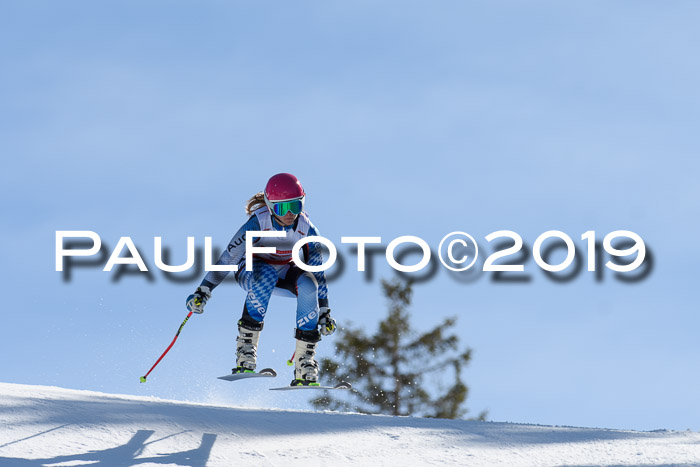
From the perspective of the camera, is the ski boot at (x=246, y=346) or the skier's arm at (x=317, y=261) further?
the skier's arm at (x=317, y=261)

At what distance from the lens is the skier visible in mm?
7492

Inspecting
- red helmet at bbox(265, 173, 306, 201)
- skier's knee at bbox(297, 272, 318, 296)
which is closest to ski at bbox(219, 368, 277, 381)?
skier's knee at bbox(297, 272, 318, 296)

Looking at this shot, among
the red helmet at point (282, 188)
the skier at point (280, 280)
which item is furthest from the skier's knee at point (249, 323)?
the red helmet at point (282, 188)

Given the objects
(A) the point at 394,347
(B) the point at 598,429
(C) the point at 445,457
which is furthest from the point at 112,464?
(A) the point at 394,347

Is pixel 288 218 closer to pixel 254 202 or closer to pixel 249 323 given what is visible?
pixel 254 202

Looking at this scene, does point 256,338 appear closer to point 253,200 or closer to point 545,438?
point 253,200

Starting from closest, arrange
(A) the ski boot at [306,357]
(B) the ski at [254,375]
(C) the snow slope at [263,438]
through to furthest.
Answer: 1. (C) the snow slope at [263,438]
2. (B) the ski at [254,375]
3. (A) the ski boot at [306,357]

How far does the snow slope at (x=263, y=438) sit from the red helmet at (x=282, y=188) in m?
1.79

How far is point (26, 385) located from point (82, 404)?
1.14 metres

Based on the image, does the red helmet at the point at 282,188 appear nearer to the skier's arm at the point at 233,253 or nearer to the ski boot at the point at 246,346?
the skier's arm at the point at 233,253

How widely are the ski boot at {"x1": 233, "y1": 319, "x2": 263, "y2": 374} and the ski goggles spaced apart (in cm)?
97

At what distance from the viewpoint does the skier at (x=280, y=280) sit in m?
7.49

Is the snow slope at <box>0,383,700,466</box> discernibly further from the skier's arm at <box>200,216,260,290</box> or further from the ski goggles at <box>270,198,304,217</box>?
the ski goggles at <box>270,198,304,217</box>

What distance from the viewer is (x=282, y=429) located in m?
6.62
